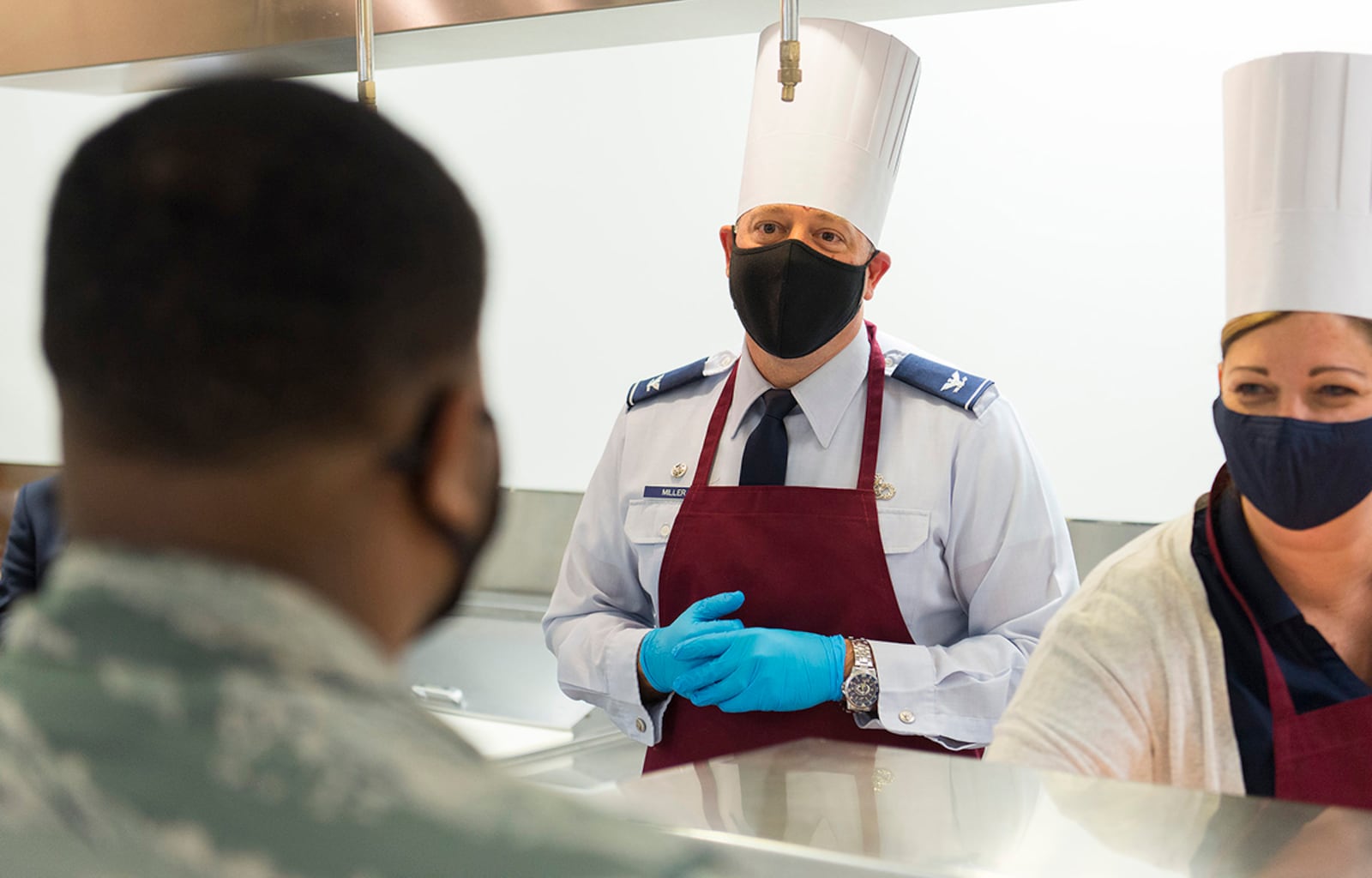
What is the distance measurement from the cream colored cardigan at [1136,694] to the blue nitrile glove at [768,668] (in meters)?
0.31

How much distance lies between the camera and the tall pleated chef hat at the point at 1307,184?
0.92 m

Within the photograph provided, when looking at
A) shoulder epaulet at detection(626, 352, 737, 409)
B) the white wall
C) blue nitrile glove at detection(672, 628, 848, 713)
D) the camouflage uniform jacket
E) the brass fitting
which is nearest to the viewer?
the camouflage uniform jacket

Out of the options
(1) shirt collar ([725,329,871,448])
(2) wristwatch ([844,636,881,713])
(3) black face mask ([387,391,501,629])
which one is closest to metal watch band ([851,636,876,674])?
(2) wristwatch ([844,636,881,713])

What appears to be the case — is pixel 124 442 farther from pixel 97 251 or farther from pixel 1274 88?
pixel 1274 88

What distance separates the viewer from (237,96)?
1.04 feet

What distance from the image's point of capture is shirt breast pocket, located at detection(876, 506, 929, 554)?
1271 mm

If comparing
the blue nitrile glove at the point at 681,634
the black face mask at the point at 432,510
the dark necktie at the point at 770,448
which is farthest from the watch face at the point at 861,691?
the black face mask at the point at 432,510

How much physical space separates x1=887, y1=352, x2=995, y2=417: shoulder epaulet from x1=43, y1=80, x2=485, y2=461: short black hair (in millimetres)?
1033

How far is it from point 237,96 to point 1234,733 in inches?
32.2

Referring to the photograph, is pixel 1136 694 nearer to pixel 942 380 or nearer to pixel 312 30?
pixel 942 380

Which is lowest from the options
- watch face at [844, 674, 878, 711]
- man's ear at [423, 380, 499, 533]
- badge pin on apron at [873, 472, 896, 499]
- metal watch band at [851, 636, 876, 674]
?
watch face at [844, 674, 878, 711]

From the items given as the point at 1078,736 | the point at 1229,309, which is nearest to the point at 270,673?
the point at 1078,736

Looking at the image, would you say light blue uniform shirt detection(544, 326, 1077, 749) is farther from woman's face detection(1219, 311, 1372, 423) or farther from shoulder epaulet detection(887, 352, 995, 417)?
woman's face detection(1219, 311, 1372, 423)

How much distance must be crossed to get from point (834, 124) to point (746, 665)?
1.90 feet
